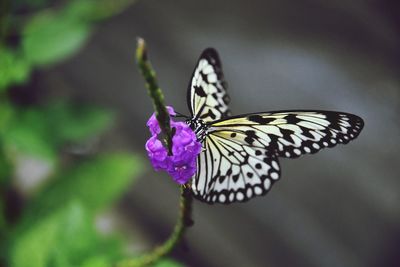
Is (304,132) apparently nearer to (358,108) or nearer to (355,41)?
(358,108)

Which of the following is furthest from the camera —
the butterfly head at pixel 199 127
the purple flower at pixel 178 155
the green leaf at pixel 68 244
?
the green leaf at pixel 68 244

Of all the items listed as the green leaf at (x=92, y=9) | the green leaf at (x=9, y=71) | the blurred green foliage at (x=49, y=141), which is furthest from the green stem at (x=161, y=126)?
the green leaf at (x=92, y=9)

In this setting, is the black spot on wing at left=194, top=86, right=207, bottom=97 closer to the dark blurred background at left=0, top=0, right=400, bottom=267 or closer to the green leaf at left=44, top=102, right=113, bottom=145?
the dark blurred background at left=0, top=0, right=400, bottom=267

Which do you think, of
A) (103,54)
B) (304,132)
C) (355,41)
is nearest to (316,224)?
(355,41)

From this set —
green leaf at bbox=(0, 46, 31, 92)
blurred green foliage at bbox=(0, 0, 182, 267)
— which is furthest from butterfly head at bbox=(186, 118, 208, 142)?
green leaf at bbox=(0, 46, 31, 92)

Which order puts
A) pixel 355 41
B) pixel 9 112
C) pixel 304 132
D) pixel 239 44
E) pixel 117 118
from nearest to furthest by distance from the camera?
pixel 304 132
pixel 9 112
pixel 355 41
pixel 239 44
pixel 117 118

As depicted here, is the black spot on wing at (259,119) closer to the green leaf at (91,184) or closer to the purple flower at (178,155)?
the purple flower at (178,155)
